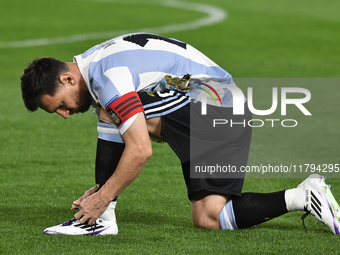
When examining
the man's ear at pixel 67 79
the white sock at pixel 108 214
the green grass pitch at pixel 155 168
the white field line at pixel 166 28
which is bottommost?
the white field line at pixel 166 28

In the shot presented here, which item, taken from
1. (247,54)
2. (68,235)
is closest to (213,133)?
(68,235)

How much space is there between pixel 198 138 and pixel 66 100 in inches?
31.8

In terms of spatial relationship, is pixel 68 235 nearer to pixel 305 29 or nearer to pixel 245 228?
pixel 245 228

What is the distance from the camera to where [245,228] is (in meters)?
3.46

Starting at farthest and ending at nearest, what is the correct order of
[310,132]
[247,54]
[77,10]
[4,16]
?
[77,10] < [4,16] < [247,54] < [310,132]

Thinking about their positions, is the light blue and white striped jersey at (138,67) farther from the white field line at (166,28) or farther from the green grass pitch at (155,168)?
the white field line at (166,28)

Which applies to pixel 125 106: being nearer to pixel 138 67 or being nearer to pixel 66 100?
pixel 138 67

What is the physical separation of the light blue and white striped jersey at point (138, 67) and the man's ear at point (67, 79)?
0.23ft

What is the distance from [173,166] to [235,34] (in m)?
12.4

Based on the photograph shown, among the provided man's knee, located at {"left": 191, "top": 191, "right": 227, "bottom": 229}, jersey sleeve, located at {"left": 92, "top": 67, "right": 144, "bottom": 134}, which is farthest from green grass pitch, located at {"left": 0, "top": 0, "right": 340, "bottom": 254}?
jersey sleeve, located at {"left": 92, "top": 67, "right": 144, "bottom": 134}

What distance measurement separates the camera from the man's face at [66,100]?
3.22 meters

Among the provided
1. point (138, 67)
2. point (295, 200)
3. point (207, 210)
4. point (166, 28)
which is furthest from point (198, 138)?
point (166, 28)

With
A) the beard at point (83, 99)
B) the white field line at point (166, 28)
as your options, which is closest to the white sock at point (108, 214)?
the beard at point (83, 99)

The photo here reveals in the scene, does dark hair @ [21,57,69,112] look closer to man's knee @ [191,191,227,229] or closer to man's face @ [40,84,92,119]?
man's face @ [40,84,92,119]
